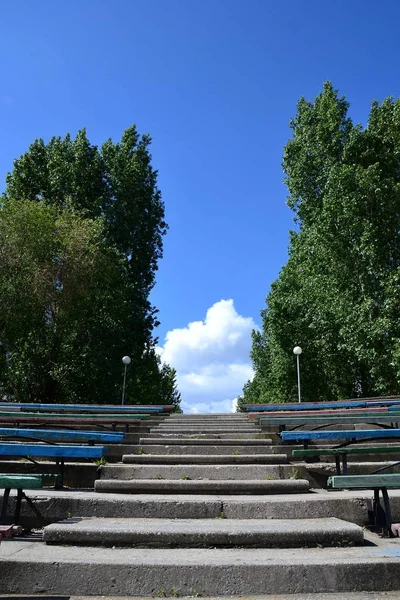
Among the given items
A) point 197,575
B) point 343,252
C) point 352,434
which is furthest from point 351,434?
point 343,252

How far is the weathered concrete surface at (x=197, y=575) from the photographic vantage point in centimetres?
307

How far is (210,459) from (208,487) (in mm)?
1005

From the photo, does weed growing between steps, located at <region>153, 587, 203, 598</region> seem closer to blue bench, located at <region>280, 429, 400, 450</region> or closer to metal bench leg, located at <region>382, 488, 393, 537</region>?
metal bench leg, located at <region>382, 488, 393, 537</region>

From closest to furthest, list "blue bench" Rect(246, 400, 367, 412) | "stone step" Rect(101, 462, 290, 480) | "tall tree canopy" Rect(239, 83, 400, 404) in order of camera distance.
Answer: "stone step" Rect(101, 462, 290, 480), "blue bench" Rect(246, 400, 367, 412), "tall tree canopy" Rect(239, 83, 400, 404)

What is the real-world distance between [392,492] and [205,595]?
9.13 ft

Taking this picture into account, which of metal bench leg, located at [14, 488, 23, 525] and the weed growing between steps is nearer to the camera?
the weed growing between steps

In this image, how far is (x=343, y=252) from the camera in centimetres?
2066

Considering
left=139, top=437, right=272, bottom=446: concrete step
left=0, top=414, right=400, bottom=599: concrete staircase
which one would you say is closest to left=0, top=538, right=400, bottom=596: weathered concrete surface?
left=0, top=414, right=400, bottom=599: concrete staircase

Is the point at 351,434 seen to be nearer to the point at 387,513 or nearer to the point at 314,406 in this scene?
the point at 387,513

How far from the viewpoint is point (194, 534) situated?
3.63 metres

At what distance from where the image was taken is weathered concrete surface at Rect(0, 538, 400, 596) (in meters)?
3.07

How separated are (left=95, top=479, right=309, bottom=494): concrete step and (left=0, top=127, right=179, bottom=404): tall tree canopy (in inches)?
669

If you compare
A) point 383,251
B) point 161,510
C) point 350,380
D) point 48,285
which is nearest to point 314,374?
point 350,380

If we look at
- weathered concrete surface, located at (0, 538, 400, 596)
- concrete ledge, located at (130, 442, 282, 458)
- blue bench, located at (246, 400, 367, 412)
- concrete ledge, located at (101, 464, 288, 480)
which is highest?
blue bench, located at (246, 400, 367, 412)
